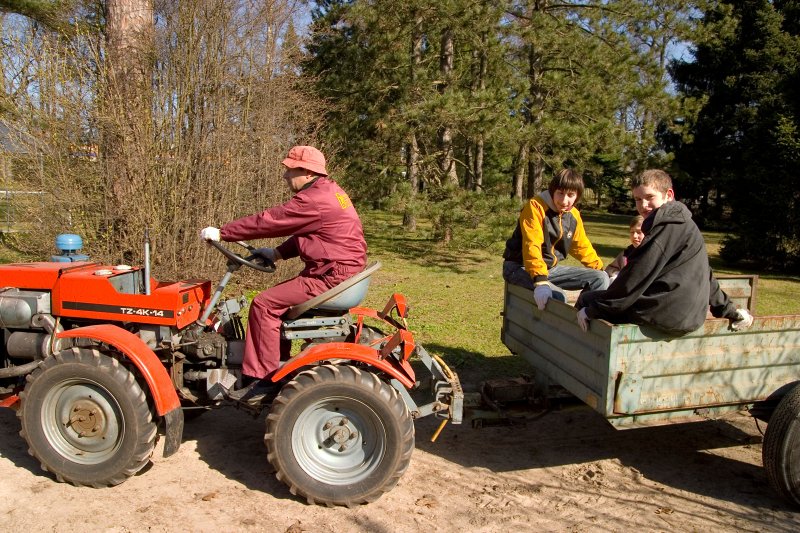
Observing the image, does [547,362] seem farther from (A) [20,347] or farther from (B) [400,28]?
(B) [400,28]

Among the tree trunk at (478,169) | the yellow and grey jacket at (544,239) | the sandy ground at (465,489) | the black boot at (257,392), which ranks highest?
the tree trunk at (478,169)

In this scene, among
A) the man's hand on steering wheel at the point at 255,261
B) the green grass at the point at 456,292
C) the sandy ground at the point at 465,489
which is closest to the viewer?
the sandy ground at the point at 465,489

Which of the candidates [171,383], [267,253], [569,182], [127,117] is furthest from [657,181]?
[127,117]

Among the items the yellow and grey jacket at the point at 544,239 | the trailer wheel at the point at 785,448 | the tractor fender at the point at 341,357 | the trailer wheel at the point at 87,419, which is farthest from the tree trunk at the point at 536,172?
the trailer wheel at the point at 87,419

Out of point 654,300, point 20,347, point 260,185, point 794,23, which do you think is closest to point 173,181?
point 260,185

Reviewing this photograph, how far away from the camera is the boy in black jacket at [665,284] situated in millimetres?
3553

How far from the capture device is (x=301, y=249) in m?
3.97

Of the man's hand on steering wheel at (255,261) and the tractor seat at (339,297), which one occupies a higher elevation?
the man's hand on steering wheel at (255,261)

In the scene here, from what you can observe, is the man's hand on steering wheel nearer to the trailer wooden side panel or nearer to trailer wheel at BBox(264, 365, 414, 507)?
trailer wheel at BBox(264, 365, 414, 507)

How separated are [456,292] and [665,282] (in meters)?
6.86

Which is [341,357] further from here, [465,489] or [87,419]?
[87,419]

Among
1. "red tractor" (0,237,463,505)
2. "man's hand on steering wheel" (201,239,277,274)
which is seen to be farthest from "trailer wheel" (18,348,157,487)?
"man's hand on steering wheel" (201,239,277,274)

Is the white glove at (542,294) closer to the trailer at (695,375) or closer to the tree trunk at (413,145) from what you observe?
the trailer at (695,375)

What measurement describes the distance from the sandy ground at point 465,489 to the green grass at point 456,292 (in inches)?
68.0
